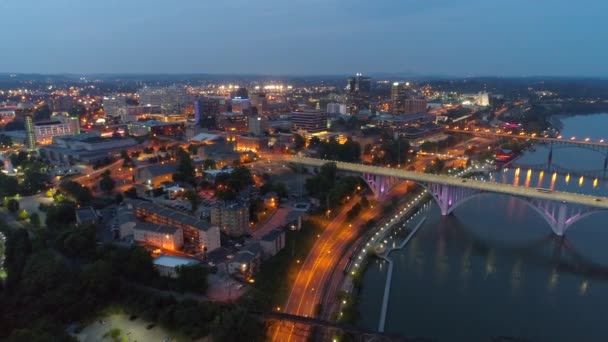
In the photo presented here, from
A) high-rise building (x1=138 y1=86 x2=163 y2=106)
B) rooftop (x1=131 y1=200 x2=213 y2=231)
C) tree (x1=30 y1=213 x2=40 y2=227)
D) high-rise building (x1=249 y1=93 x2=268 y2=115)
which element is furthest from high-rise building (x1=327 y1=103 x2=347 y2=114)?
tree (x1=30 y1=213 x2=40 y2=227)

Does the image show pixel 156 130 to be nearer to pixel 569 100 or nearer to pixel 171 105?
pixel 171 105

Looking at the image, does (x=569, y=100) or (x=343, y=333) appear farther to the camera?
(x=569, y=100)

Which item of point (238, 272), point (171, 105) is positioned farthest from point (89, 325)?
point (171, 105)

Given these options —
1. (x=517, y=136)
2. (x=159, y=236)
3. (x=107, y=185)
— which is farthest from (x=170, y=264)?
(x=517, y=136)

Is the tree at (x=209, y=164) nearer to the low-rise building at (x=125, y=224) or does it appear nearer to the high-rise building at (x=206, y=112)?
the low-rise building at (x=125, y=224)

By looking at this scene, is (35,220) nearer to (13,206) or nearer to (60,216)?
(60,216)

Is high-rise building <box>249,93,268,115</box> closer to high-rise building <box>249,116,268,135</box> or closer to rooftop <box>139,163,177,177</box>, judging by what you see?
high-rise building <box>249,116,268,135</box>

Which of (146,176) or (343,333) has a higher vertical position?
(146,176)
